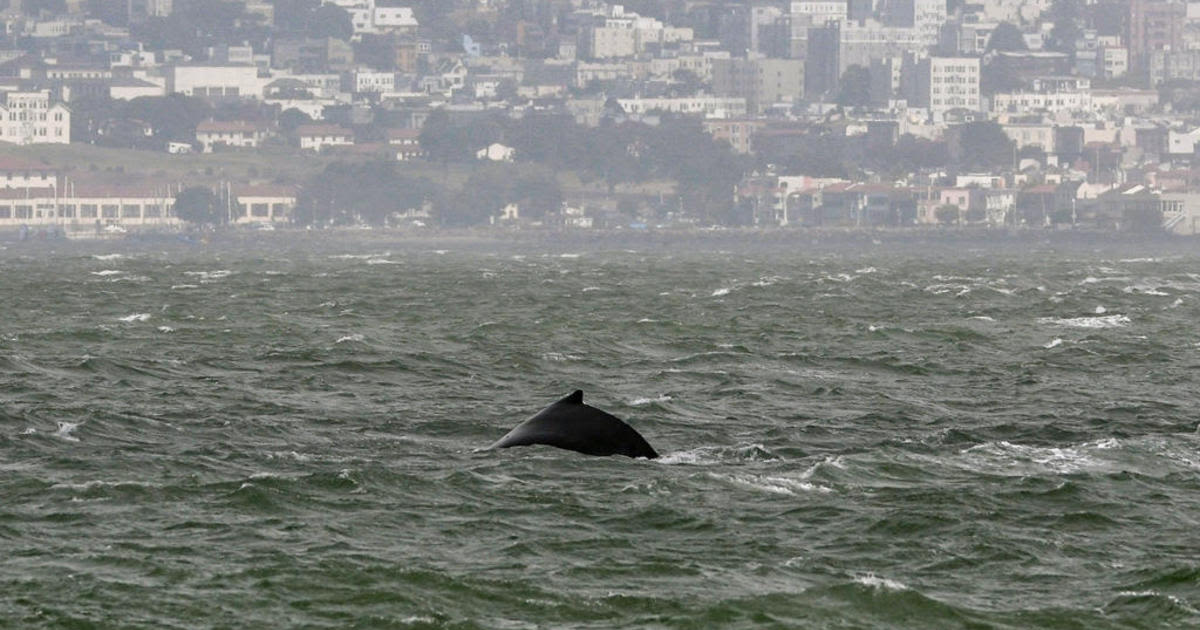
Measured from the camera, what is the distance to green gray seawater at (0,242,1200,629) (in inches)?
906

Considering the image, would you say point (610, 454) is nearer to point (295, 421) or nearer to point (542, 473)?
point (542, 473)

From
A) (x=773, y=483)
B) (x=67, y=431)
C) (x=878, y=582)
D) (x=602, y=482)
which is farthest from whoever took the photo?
(x=67, y=431)

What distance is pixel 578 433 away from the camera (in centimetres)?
3238

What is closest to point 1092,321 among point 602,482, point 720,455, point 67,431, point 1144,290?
point 1144,290

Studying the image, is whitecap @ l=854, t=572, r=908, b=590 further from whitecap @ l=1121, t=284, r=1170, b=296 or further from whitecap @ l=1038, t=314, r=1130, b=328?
whitecap @ l=1121, t=284, r=1170, b=296

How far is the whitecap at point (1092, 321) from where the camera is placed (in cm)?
6581

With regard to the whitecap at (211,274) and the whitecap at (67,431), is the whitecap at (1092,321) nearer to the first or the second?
the whitecap at (67,431)

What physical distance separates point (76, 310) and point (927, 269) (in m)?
69.8

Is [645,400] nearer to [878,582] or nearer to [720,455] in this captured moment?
[720,455]

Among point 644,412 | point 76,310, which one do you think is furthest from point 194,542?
point 76,310

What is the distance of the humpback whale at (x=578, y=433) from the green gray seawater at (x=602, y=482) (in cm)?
65

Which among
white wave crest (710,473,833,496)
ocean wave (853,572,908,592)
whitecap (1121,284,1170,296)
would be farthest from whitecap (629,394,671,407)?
whitecap (1121,284,1170,296)

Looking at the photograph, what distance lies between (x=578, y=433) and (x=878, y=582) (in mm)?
9350

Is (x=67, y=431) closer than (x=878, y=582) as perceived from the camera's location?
No
